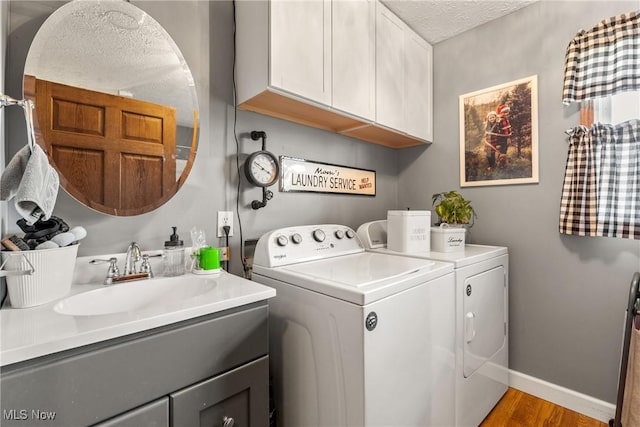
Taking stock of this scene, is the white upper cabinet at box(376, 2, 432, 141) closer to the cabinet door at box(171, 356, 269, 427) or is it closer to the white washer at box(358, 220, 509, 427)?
the white washer at box(358, 220, 509, 427)

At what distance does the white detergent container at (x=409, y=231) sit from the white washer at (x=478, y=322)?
0.05 metres

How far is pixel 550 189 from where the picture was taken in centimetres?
187

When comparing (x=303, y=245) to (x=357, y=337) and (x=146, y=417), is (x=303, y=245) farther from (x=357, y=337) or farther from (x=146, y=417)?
(x=146, y=417)

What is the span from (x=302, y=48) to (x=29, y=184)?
3.99 feet

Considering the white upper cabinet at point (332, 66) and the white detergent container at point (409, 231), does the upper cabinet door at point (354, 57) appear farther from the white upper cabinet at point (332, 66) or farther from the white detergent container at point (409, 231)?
the white detergent container at point (409, 231)

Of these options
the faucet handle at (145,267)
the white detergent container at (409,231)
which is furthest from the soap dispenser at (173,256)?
the white detergent container at (409,231)

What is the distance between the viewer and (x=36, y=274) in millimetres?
884

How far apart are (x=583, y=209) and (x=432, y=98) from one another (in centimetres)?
131

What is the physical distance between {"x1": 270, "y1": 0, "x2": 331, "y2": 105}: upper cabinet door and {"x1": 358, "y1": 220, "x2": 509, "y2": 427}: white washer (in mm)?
937

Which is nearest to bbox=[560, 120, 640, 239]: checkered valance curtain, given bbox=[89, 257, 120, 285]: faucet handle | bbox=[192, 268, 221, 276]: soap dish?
bbox=[192, 268, 221, 276]: soap dish

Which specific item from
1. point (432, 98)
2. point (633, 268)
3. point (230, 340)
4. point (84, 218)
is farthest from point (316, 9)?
point (633, 268)

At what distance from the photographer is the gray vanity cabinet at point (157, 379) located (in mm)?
658

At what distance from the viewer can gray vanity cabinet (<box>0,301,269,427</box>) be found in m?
→ 0.66

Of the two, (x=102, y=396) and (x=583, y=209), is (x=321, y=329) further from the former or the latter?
(x=583, y=209)
